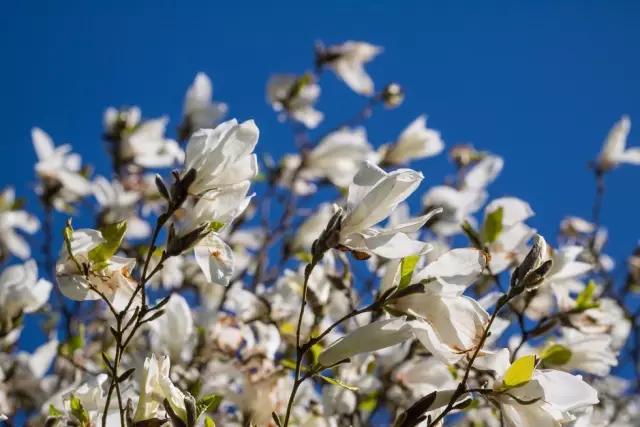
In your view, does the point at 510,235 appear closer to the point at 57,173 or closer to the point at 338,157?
the point at 338,157

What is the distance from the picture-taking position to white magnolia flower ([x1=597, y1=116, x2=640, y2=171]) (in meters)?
2.68

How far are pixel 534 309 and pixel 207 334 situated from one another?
2.28ft

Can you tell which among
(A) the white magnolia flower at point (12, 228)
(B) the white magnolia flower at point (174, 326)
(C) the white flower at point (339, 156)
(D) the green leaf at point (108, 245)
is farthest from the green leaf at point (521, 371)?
(A) the white magnolia flower at point (12, 228)

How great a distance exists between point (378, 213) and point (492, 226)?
0.52 m

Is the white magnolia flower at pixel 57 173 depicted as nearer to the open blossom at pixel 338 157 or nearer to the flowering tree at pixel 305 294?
the flowering tree at pixel 305 294

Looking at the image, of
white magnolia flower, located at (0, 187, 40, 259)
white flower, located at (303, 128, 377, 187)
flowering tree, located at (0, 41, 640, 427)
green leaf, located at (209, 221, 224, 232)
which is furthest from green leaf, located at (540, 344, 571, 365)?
white magnolia flower, located at (0, 187, 40, 259)

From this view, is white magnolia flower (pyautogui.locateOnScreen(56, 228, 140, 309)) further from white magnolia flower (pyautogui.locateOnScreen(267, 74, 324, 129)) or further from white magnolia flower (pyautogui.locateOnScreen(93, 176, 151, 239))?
white magnolia flower (pyautogui.locateOnScreen(267, 74, 324, 129))

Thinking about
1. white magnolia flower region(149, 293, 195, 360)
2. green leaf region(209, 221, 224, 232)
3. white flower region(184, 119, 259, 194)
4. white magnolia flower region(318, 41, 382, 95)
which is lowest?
white magnolia flower region(149, 293, 195, 360)

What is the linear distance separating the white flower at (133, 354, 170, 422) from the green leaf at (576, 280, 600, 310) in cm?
85

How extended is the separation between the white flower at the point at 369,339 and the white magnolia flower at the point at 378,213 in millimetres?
73

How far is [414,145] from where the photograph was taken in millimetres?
2406

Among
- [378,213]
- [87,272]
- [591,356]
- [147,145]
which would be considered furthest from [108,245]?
[147,145]

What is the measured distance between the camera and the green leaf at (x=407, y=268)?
0.85m

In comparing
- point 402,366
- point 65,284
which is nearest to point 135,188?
point 402,366
